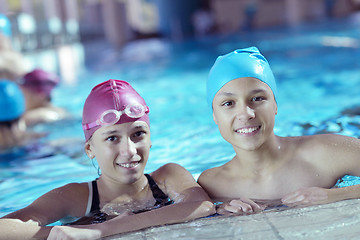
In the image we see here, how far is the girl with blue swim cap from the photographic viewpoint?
2.76 metres

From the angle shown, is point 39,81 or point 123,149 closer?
point 123,149

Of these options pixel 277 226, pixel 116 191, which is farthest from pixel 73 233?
pixel 277 226

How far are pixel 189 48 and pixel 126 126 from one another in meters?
15.7

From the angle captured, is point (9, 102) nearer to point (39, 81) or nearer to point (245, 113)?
point (39, 81)

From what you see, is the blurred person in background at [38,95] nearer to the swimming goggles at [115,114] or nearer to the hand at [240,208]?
the swimming goggles at [115,114]

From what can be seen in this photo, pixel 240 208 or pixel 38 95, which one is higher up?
pixel 38 95

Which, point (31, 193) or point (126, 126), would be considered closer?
point (126, 126)

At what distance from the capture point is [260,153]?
9.88 ft

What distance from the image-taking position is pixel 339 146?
299cm

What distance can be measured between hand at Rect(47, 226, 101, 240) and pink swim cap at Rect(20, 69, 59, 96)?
464 cm

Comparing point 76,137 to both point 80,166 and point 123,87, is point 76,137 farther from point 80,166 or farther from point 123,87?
point 123,87

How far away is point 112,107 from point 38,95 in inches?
173

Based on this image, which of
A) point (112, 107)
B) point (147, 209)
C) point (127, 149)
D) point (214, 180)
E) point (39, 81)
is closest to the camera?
point (127, 149)

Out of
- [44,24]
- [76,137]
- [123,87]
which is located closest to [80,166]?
[76,137]
